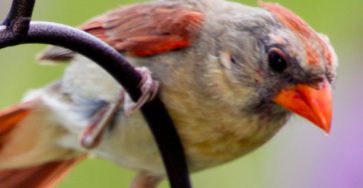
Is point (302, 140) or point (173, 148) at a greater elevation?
point (173, 148)

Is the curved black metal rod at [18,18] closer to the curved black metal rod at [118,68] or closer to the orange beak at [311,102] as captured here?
the curved black metal rod at [118,68]

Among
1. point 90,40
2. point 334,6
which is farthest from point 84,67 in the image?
point 334,6

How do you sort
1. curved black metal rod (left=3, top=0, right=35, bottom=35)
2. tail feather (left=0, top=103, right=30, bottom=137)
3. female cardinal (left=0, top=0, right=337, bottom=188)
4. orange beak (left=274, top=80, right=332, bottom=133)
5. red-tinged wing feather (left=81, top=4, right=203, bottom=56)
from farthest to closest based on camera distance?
tail feather (left=0, top=103, right=30, bottom=137), red-tinged wing feather (left=81, top=4, right=203, bottom=56), female cardinal (left=0, top=0, right=337, bottom=188), orange beak (left=274, top=80, right=332, bottom=133), curved black metal rod (left=3, top=0, right=35, bottom=35)

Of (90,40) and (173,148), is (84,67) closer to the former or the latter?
(173,148)

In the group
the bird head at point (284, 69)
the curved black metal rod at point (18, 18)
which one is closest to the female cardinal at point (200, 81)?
the bird head at point (284, 69)

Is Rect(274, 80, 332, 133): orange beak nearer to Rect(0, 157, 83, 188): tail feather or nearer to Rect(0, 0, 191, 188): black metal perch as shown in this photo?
Rect(0, 0, 191, 188): black metal perch

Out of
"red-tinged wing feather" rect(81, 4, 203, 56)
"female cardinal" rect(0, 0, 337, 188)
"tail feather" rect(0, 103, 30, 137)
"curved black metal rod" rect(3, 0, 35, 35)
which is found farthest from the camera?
"tail feather" rect(0, 103, 30, 137)

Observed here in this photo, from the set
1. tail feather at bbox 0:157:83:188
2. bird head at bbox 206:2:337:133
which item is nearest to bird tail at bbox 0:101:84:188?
tail feather at bbox 0:157:83:188
